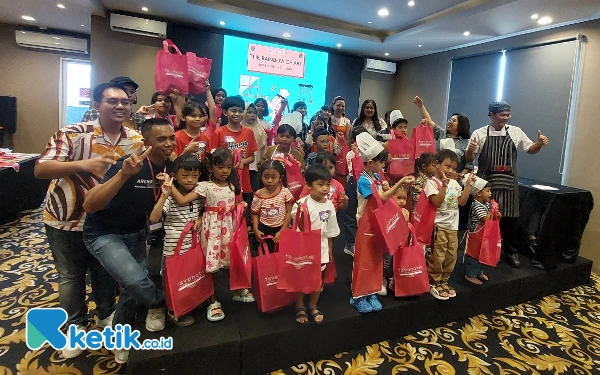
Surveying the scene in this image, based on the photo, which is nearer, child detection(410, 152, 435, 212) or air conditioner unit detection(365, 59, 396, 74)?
child detection(410, 152, 435, 212)

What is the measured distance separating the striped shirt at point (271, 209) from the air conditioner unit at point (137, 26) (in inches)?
161

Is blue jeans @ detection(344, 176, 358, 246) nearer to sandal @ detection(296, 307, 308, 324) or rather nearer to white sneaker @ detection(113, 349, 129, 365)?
sandal @ detection(296, 307, 308, 324)

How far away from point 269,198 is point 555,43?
4.49 m

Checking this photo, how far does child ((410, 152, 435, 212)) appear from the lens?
8.73ft

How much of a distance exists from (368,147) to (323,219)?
1.77ft

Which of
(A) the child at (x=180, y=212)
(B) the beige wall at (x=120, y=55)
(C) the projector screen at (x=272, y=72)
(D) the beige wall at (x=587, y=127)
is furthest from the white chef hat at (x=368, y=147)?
(B) the beige wall at (x=120, y=55)

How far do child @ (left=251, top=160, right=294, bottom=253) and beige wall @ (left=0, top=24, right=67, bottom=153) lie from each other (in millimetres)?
6408

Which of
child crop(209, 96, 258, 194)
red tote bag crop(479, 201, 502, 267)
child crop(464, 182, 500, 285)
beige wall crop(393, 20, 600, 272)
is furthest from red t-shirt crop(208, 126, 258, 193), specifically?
beige wall crop(393, 20, 600, 272)

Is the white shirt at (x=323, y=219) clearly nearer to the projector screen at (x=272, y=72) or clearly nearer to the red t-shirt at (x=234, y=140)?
the red t-shirt at (x=234, y=140)

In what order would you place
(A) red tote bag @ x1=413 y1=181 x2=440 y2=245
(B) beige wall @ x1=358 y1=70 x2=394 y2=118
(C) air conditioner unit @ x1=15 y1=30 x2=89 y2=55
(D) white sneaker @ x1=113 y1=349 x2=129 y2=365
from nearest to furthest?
(D) white sneaker @ x1=113 y1=349 x2=129 y2=365
(A) red tote bag @ x1=413 y1=181 x2=440 y2=245
(C) air conditioner unit @ x1=15 y1=30 x2=89 y2=55
(B) beige wall @ x1=358 y1=70 x2=394 y2=118

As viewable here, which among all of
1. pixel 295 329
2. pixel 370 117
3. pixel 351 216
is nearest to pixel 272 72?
pixel 370 117

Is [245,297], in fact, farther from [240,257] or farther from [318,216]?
[318,216]

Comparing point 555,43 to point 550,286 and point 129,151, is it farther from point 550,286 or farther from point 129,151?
point 129,151

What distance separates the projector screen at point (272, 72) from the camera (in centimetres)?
583
